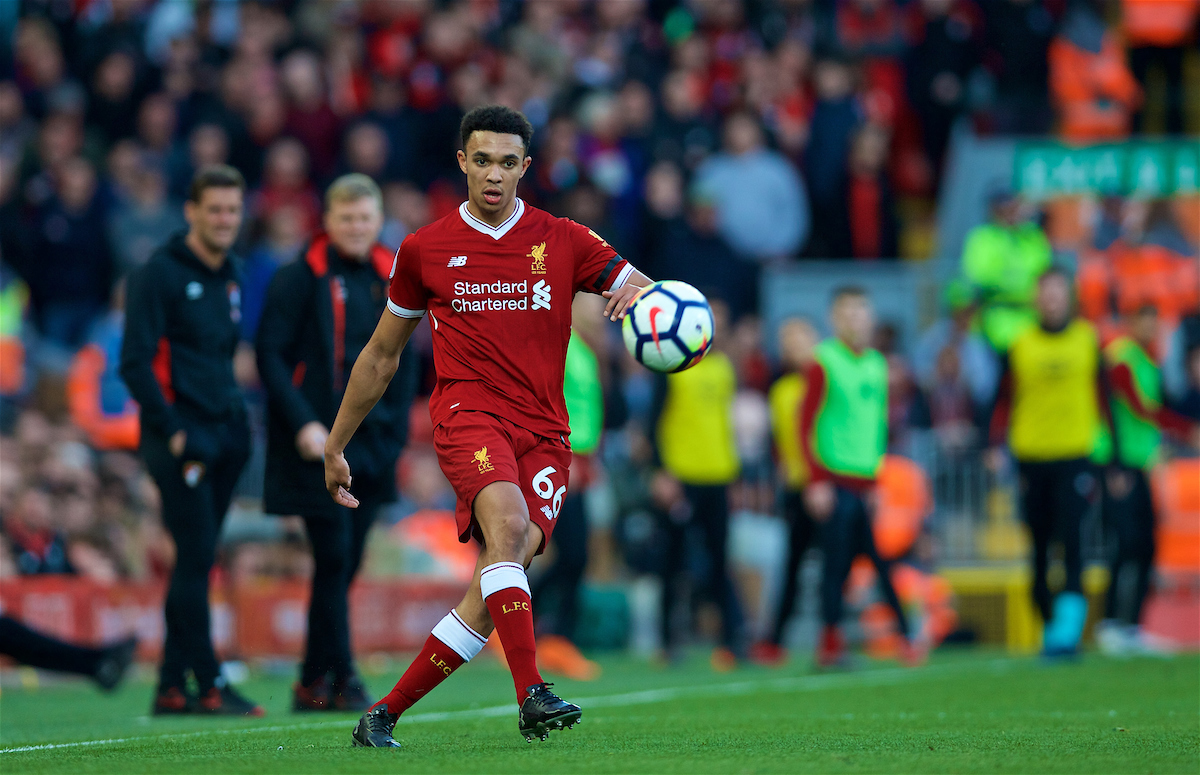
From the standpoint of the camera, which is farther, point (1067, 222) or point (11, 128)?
point (1067, 222)

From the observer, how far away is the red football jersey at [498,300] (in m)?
6.10

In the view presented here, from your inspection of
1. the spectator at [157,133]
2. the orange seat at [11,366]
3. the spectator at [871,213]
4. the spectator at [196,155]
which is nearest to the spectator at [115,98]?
the spectator at [157,133]

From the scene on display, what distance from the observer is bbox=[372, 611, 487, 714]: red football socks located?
589cm

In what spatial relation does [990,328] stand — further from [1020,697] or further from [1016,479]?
[1020,697]

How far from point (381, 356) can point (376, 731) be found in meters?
1.34

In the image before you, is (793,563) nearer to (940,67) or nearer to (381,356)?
(381,356)

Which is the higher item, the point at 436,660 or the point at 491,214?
the point at 491,214

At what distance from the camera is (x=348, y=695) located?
26.6 feet

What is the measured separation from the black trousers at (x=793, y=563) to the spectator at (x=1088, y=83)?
787 centimetres

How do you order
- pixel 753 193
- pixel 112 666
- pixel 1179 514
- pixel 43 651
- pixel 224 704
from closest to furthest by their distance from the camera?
pixel 224 704 → pixel 43 651 → pixel 112 666 → pixel 1179 514 → pixel 753 193

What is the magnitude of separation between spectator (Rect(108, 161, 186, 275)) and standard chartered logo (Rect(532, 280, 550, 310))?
396 inches

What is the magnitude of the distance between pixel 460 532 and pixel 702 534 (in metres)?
7.10

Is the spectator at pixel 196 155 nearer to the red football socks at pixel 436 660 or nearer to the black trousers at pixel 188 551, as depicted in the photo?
the black trousers at pixel 188 551

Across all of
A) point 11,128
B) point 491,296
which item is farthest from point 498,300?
point 11,128
